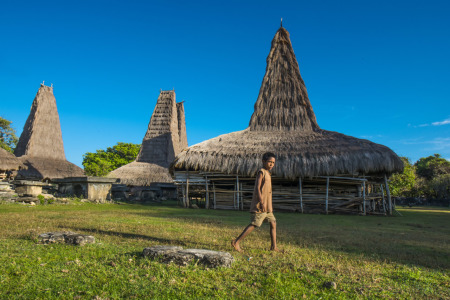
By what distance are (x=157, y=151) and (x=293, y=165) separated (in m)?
16.4

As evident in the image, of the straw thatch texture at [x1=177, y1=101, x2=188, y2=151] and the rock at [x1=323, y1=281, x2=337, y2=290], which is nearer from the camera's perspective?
the rock at [x1=323, y1=281, x2=337, y2=290]

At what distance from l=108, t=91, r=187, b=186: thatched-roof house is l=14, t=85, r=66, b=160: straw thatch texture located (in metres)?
6.83

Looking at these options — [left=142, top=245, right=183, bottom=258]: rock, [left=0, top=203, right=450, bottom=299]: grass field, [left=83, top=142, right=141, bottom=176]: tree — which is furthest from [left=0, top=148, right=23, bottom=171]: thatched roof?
[left=83, top=142, right=141, bottom=176]: tree

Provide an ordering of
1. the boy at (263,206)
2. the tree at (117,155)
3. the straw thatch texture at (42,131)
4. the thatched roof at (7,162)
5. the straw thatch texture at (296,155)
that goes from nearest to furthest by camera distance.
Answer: the boy at (263,206)
the straw thatch texture at (296,155)
the thatched roof at (7,162)
the straw thatch texture at (42,131)
the tree at (117,155)

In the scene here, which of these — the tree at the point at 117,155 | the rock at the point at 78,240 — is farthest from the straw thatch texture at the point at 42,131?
the rock at the point at 78,240

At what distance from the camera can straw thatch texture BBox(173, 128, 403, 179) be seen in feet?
39.7

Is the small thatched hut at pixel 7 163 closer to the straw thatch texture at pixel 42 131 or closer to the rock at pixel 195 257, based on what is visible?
the straw thatch texture at pixel 42 131

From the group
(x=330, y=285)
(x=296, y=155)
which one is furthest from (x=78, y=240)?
(x=296, y=155)

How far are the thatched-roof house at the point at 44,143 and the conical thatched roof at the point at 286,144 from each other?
15035mm

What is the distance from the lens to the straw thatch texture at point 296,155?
39.7 ft

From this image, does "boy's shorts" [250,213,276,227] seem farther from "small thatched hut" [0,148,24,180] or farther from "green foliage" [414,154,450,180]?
"green foliage" [414,154,450,180]

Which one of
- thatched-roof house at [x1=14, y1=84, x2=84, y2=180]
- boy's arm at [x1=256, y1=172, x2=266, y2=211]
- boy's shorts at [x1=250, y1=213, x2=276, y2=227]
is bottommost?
boy's shorts at [x1=250, y1=213, x2=276, y2=227]

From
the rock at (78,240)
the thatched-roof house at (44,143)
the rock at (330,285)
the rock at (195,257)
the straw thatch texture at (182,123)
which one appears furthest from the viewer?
the straw thatch texture at (182,123)

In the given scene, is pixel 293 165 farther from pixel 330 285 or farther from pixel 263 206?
pixel 330 285
